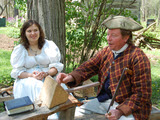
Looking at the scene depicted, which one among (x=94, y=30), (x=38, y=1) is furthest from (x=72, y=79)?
(x=94, y=30)

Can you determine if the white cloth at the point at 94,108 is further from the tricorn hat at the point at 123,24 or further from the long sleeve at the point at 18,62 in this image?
the long sleeve at the point at 18,62

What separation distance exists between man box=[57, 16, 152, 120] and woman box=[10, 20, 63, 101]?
80 cm

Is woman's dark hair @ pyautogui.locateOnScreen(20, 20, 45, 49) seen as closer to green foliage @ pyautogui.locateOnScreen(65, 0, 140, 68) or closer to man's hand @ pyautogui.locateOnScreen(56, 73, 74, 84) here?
man's hand @ pyautogui.locateOnScreen(56, 73, 74, 84)

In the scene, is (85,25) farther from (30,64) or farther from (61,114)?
(61,114)

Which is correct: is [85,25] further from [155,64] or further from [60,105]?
[155,64]

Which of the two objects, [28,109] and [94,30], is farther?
[94,30]

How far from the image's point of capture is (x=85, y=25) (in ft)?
15.3

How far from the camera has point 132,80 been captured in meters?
2.09

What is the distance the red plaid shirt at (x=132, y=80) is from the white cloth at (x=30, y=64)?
1088 mm

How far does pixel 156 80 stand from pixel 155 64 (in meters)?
1.98

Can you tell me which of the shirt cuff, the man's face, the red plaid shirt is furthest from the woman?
the shirt cuff

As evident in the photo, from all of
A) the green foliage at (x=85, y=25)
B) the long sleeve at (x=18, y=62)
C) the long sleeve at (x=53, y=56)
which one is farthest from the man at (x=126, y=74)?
the green foliage at (x=85, y=25)

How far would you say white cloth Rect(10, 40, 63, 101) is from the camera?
293 centimetres

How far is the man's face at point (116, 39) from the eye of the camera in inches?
84.9
